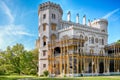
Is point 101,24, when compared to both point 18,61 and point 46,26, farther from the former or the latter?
point 18,61

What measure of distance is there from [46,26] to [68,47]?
7174mm

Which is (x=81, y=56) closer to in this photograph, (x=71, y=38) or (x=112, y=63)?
(x=71, y=38)

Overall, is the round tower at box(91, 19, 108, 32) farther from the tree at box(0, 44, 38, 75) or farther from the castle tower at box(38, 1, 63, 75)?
the tree at box(0, 44, 38, 75)

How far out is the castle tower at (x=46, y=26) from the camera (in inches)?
1681

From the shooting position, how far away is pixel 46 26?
43.1 m

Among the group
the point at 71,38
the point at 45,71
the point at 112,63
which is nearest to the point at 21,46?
the point at 45,71

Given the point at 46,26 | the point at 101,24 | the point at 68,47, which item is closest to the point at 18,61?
the point at 46,26

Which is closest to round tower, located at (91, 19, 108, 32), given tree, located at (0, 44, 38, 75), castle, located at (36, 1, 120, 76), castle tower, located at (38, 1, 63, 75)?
castle, located at (36, 1, 120, 76)

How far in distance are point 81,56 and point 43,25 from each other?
38.2 feet

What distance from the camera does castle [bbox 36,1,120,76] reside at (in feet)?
125

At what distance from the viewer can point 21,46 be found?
5250 centimetres

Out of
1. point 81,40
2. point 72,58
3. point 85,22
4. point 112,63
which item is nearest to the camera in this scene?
point 72,58

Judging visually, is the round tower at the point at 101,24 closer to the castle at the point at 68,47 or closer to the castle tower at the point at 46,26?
the castle at the point at 68,47

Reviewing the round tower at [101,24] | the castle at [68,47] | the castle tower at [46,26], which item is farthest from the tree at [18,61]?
the round tower at [101,24]
